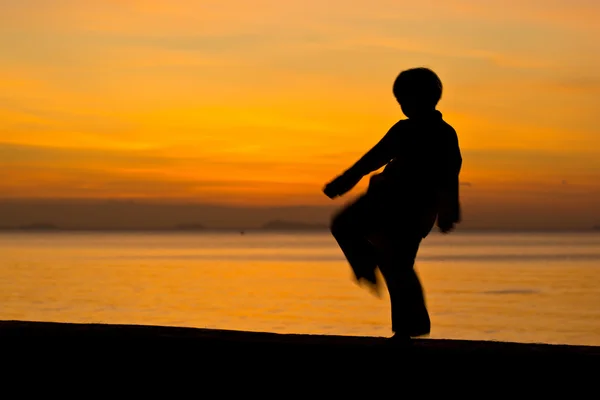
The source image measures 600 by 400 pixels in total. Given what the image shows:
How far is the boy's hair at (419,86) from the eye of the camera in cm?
521

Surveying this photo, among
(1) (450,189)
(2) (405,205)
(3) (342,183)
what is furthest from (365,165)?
(1) (450,189)

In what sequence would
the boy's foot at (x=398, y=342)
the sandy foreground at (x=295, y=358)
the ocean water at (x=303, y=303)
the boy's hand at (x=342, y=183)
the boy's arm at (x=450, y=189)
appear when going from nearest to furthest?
the sandy foreground at (x=295, y=358)
the boy's foot at (x=398, y=342)
the boy's hand at (x=342, y=183)
the boy's arm at (x=450, y=189)
the ocean water at (x=303, y=303)

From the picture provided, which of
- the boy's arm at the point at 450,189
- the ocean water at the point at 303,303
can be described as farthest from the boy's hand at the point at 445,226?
the ocean water at the point at 303,303

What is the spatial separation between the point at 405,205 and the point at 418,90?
0.63 metres

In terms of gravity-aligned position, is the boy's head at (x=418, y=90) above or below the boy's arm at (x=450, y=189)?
above

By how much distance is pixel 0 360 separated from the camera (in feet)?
15.0

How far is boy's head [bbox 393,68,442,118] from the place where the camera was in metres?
5.21

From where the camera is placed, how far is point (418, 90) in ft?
17.1

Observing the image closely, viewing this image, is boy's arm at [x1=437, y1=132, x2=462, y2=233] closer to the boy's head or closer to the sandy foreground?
the boy's head

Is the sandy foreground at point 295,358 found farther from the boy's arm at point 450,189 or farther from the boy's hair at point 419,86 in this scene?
the boy's hair at point 419,86

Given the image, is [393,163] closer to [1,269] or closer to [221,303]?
[221,303]

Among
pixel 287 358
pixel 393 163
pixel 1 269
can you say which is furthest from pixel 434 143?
pixel 1 269

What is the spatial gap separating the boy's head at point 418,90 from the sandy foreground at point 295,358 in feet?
4.28

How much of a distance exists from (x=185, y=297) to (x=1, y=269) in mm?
26080
